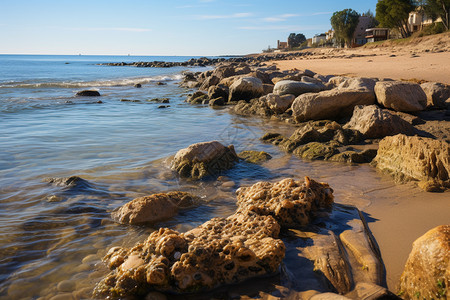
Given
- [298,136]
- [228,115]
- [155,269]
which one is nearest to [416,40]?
[228,115]

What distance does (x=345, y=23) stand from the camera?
60656mm

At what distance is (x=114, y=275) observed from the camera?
2617mm

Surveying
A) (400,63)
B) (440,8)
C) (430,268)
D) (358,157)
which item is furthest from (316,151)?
(440,8)

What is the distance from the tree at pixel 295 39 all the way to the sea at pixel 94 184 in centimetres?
11088

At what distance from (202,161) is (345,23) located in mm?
63343

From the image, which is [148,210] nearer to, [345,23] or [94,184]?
[94,184]

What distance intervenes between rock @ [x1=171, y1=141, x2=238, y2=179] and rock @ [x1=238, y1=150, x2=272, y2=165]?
16.3 inches

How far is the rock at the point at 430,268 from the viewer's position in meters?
2.00

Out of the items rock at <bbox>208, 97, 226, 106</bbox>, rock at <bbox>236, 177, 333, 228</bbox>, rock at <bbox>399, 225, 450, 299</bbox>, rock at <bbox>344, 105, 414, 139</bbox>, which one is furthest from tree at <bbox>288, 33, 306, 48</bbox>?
rock at <bbox>399, 225, 450, 299</bbox>

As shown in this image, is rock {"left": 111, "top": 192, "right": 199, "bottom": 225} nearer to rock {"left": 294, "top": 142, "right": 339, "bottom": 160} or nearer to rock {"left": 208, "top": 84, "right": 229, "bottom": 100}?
rock {"left": 294, "top": 142, "right": 339, "bottom": 160}

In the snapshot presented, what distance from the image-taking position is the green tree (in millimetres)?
60491

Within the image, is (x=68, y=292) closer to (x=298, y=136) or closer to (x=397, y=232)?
(x=397, y=232)

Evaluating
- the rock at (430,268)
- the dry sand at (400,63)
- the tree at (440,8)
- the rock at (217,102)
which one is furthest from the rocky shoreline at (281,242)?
the tree at (440,8)

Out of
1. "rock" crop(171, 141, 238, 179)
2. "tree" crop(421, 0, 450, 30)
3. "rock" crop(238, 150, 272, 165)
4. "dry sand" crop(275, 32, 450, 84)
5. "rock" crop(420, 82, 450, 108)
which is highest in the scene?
"tree" crop(421, 0, 450, 30)
